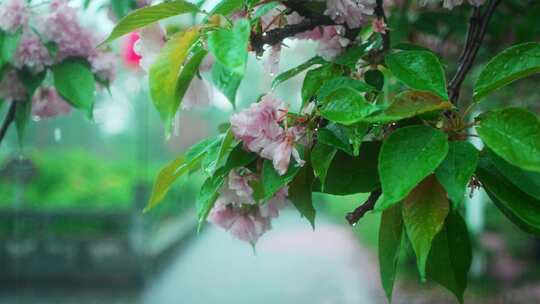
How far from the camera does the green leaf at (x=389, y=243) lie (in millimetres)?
535

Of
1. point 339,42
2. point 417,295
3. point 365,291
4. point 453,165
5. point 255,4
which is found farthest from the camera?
point 365,291

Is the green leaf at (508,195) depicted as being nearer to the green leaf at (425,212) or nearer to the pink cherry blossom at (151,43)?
the green leaf at (425,212)

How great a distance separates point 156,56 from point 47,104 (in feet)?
2.03

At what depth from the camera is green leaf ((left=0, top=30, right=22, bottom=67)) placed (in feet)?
3.01

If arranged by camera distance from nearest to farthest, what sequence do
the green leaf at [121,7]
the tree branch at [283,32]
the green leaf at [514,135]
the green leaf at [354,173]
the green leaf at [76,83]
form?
the green leaf at [514,135]
the green leaf at [354,173]
the tree branch at [283,32]
the green leaf at [76,83]
the green leaf at [121,7]

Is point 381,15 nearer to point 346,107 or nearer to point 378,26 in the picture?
point 378,26

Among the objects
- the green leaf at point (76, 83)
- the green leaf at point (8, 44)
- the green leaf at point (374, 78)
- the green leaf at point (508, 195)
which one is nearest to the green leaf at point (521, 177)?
the green leaf at point (508, 195)

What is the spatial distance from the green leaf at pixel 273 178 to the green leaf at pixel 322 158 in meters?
0.02

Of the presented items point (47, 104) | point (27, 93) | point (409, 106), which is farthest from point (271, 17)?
point (47, 104)

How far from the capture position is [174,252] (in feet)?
19.0

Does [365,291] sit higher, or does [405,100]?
[405,100]

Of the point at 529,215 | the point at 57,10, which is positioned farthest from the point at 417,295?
the point at 529,215

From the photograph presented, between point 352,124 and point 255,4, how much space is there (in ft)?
0.53

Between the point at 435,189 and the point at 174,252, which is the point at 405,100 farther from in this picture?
the point at 174,252
